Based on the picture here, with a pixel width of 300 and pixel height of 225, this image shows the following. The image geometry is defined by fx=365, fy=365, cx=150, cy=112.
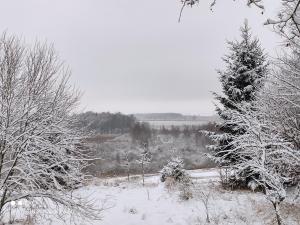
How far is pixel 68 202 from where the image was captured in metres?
9.94

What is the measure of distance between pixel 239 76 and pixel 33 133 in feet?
38.0

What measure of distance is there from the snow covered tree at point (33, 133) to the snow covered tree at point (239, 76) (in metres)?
9.29

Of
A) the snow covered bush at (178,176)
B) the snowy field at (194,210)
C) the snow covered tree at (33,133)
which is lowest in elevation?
the snowy field at (194,210)

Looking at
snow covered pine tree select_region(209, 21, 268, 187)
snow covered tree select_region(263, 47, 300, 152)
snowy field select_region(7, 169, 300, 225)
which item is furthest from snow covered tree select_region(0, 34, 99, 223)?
snow covered pine tree select_region(209, 21, 268, 187)

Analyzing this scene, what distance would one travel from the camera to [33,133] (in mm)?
10242

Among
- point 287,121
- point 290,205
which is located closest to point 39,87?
point 287,121

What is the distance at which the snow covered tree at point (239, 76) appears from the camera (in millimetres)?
18141

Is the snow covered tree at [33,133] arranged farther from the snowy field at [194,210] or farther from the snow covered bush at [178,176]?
the snow covered bush at [178,176]

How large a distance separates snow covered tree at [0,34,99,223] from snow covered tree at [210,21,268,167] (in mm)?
9285

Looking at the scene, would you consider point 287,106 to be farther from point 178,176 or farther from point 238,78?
point 178,176

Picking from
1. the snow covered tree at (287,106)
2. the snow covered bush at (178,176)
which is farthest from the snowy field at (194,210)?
the snow covered tree at (287,106)

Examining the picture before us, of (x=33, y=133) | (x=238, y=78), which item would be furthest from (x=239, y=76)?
(x=33, y=133)

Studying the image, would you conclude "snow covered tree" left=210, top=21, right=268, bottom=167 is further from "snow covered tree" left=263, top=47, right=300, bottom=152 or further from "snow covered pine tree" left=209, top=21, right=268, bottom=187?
"snow covered tree" left=263, top=47, right=300, bottom=152

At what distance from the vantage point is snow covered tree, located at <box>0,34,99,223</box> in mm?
9719
